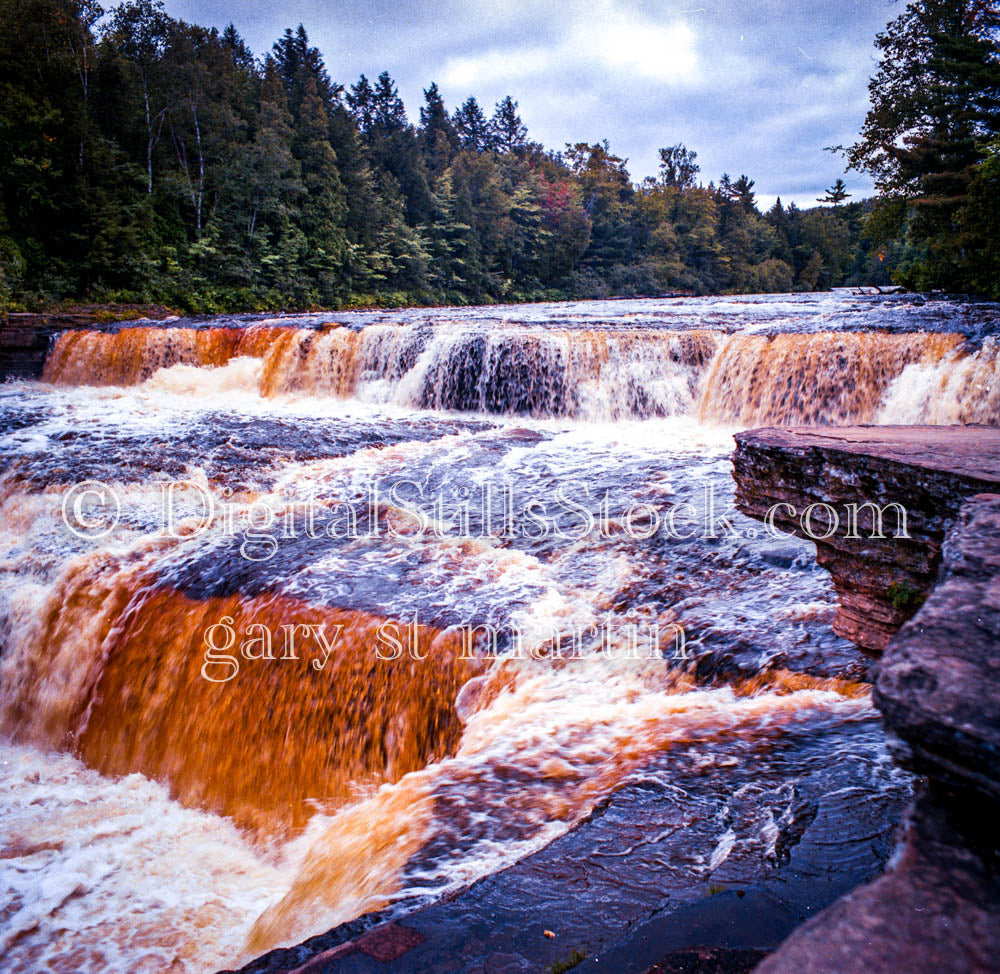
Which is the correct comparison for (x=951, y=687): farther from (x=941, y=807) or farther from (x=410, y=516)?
(x=410, y=516)

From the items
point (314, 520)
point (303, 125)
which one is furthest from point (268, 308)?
point (314, 520)

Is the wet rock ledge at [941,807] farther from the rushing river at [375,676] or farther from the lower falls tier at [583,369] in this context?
the lower falls tier at [583,369]

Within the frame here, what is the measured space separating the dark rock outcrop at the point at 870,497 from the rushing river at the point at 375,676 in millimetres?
554

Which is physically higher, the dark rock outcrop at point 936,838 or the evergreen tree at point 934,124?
the evergreen tree at point 934,124

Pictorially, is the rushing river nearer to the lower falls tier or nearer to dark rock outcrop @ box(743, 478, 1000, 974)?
the lower falls tier

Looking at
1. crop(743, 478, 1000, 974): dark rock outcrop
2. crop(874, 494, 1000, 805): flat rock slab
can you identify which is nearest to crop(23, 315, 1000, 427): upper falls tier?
crop(874, 494, 1000, 805): flat rock slab

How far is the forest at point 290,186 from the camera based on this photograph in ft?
68.0

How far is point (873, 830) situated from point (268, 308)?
2785 centimetres

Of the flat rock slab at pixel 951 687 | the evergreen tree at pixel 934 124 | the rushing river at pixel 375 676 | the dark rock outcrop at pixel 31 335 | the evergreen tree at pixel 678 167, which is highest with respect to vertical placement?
the evergreen tree at pixel 678 167

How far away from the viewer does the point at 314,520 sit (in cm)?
607

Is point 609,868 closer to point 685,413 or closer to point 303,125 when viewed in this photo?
point 685,413

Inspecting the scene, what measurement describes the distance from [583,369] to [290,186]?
79.0ft

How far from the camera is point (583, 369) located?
11.9 m

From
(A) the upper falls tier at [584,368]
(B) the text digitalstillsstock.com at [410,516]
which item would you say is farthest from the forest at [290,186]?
(B) the text digitalstillsstock.com at [410,516]
